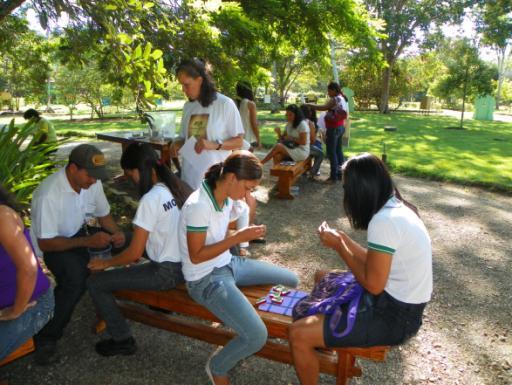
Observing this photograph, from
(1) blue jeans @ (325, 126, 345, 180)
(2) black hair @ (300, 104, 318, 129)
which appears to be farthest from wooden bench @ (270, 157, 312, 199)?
(2) black hair @ (300, 104, 318, 129)

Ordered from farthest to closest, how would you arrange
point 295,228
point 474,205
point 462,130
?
point 462,130 < point 474,205 < point 295,228

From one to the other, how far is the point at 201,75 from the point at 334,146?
432 cm

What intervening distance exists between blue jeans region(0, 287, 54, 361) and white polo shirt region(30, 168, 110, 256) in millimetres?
615

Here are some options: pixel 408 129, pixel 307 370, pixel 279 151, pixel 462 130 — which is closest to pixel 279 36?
pixel 279 151

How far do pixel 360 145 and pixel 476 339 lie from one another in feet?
30.4

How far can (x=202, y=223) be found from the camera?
2.41 m

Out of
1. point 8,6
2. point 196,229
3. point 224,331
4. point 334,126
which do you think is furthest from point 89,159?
point 334,126

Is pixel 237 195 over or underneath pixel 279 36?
underneath

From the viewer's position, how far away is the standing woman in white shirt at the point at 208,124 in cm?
366

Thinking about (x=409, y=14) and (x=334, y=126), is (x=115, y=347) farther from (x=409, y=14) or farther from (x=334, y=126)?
(x=409, y=14)

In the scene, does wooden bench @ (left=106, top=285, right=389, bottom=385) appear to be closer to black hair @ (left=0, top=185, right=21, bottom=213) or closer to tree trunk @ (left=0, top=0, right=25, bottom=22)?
black hair @ (left=0, top=185, right=21, bottom=213)

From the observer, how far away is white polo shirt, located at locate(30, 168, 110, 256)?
284 cm

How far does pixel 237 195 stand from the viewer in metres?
2.54

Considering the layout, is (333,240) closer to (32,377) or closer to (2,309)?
(2,309)
